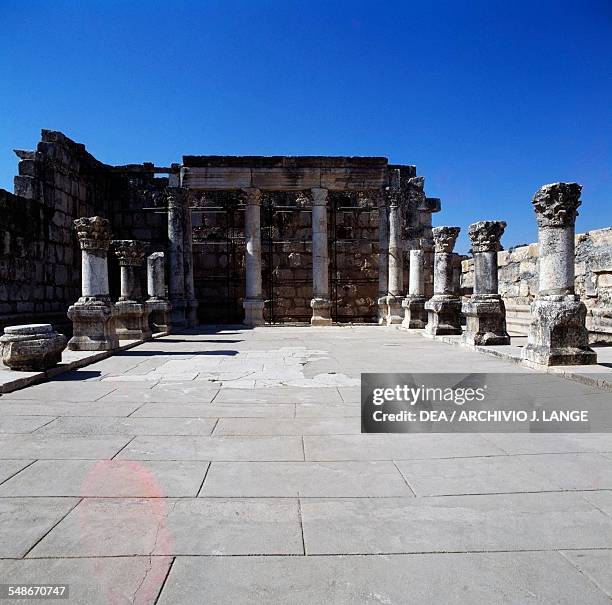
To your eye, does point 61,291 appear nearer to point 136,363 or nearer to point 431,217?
point 136,363

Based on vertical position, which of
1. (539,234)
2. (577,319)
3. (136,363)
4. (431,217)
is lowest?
(136,363)

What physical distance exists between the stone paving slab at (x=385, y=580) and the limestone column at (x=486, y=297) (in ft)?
26.7

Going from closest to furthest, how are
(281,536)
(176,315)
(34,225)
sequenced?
(281,536) → (34,225) → (176,315)

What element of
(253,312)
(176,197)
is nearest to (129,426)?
(253,312)

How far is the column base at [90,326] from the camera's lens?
9.20 m

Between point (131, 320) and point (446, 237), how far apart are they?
7868 millimetres

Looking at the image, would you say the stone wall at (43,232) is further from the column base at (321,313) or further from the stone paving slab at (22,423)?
the column base at (321,313)

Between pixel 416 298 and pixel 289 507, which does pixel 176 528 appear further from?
pixel 416 298

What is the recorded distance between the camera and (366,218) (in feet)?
66.6

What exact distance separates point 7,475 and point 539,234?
7.22 m

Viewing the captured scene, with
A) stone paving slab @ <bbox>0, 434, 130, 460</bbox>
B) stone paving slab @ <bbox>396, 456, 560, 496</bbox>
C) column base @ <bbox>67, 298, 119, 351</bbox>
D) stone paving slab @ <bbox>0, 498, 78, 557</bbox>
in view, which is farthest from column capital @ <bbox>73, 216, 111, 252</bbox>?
stone paving slab @ <bbox>396, 456, 560, 496</bbox>

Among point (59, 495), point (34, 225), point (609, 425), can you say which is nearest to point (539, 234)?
point (609, 425)

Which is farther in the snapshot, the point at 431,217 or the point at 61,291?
the point at 431,217

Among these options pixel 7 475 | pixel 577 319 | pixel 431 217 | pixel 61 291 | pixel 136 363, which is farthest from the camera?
pixel 431 217
